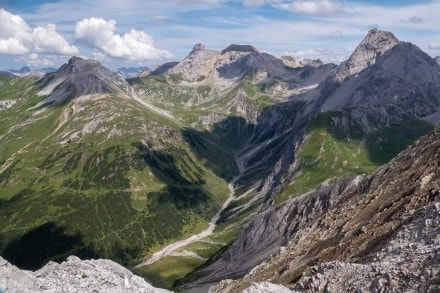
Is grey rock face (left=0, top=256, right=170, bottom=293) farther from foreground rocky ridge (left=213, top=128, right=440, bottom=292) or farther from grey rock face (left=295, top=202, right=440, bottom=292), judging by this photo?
foreground rocky ridge (left=213, top=128, right=440, bottom=292)

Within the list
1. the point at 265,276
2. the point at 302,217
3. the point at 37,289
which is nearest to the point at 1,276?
the point at 37,289

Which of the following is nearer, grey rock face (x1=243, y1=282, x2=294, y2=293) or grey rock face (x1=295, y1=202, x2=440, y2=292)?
grey rock face (x1=295, y1=202, x2=440, y2=292)

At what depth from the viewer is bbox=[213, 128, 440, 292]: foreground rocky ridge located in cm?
5056

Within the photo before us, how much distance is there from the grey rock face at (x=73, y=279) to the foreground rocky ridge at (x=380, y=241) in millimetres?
23413

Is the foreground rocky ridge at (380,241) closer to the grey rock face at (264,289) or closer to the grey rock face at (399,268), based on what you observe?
the grey rock face at (399,268)

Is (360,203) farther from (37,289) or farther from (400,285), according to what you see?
(37,289)

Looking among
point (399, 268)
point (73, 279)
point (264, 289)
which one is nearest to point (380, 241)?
point (399, 268)

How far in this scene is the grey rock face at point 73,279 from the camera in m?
44.0

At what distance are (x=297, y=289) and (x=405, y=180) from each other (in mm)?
48236

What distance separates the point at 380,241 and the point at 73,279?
1777 inches

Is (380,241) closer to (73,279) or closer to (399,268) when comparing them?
(399,268)

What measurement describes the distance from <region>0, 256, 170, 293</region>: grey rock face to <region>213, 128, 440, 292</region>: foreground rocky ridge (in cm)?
2341

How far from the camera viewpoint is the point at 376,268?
52969 mm

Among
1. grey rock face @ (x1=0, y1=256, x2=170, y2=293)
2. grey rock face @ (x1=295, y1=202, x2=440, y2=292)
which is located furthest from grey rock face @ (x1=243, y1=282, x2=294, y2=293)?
grey rock face @ (x1=0, y1=256, x2=170, y2=293)
